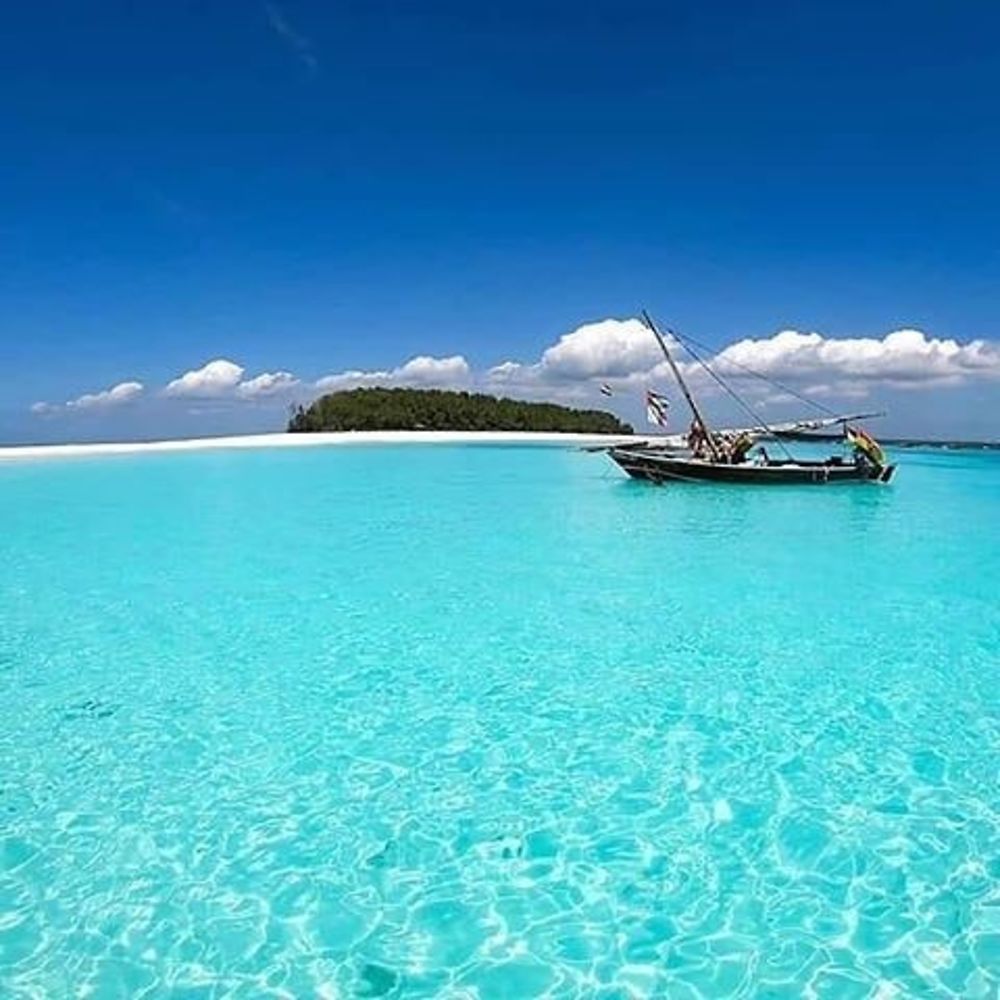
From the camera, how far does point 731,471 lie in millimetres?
27188

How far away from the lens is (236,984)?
3.88m

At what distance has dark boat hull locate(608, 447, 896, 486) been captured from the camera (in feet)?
89.5

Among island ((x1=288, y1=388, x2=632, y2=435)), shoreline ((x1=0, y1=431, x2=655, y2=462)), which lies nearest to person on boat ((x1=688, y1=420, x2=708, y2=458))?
shoreline ((x1=0, y1=431, x2=655, y2=462))

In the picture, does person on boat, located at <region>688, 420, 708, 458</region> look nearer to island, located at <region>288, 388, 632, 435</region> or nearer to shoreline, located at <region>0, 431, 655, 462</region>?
shoreline, located at <region>0, 431, 655, 462</region>

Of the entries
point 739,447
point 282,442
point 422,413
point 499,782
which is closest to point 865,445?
point 739,447

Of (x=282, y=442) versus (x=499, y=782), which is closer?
(x=499, y=782)

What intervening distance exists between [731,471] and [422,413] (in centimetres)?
6741

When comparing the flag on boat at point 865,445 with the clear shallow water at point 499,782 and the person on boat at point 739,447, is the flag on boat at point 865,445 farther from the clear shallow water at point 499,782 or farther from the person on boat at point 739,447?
the clear shallow water at point 499,782

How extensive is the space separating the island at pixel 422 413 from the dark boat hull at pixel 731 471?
62.3 meters

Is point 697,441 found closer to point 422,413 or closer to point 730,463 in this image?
point 730,463

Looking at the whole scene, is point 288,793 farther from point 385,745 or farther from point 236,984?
point 236,984

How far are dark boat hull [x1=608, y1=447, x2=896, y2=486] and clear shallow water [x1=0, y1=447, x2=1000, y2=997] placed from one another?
1364 centimetres

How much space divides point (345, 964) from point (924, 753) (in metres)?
4.34

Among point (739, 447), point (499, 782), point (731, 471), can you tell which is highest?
point (739, 447)
